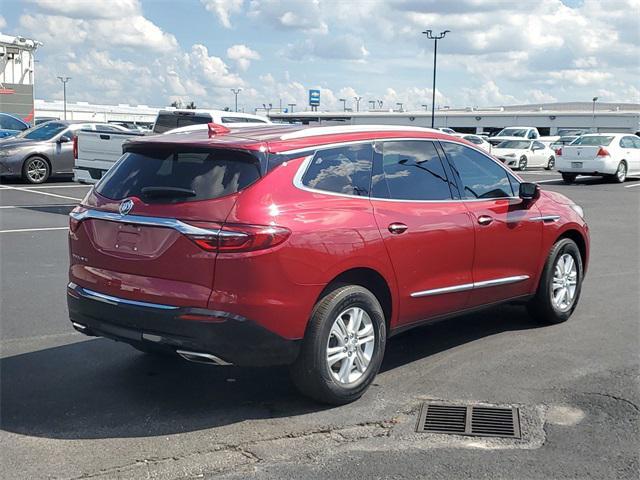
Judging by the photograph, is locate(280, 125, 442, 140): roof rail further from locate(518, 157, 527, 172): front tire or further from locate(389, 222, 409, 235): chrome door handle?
locate(518, 157, 527, 172): front tire

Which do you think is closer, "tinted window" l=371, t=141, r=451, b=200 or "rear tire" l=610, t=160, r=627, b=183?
"tinted window" l=371, t=141, r=451, b=200

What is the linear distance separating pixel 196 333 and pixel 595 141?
74.8ft

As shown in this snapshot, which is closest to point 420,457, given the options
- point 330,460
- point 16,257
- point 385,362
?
point 330,460

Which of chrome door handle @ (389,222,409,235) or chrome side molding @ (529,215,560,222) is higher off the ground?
chrome side molding @ (529,215,560,222)

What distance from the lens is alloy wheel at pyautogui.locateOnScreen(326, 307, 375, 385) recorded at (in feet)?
16.0

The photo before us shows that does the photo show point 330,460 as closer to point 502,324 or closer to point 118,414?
point 118,414

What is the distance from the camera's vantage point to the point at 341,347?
16.1 ft

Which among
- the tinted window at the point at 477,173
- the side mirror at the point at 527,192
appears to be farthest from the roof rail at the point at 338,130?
the side mirror at the point at 527,192

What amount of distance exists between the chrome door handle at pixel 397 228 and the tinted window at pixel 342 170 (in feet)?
0.91

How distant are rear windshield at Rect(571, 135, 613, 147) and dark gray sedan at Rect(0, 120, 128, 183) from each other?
14526 mm

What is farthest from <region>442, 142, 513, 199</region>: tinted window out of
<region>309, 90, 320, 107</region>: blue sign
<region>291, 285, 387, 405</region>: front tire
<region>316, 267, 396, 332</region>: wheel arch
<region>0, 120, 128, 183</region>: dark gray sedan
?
<region>309, 90, 320, 107</region>: blue sign

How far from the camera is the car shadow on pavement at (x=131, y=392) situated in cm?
461

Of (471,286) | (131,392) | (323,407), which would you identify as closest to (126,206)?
(131,392)

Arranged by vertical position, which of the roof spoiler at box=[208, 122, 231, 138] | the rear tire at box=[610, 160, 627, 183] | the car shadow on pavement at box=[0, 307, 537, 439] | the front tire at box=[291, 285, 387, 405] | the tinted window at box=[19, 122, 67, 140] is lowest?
the car shadow on pavement at box=[0, 307, 537, 439]
